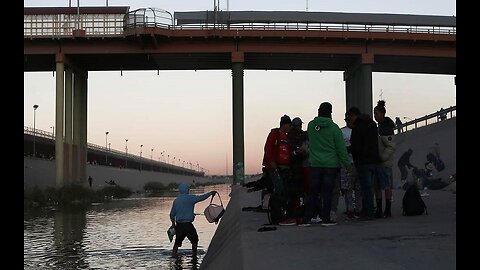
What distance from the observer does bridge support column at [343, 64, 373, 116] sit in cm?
4344

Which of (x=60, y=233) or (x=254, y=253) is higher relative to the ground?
(x=254, y=253)

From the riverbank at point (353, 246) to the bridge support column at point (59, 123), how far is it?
38.9 metres

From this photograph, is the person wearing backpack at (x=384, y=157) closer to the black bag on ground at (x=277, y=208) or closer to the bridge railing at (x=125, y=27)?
the black bag on ground at (x=277, y=208)

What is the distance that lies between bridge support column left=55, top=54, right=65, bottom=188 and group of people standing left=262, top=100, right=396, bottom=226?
38.8 m

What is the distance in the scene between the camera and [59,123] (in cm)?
4531

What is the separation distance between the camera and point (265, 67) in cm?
5041

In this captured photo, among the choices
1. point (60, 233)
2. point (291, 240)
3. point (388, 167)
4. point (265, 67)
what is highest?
point (265, 67)

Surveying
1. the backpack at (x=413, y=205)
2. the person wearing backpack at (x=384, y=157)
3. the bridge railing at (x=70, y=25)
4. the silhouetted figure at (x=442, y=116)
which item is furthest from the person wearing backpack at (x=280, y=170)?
the bridge railing at (x=70, y=25)

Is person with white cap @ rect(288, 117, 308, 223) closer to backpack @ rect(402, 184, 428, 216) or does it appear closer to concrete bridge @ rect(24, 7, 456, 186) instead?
backpack @ rect(402, 184, 428, 216)

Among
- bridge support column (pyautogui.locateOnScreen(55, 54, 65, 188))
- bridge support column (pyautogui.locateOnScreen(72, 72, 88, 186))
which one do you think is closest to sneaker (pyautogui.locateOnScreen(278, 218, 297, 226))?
bridge support column (pyautogui.locateOnScreen(55, 54, 65, 188))

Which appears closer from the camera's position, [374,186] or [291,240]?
[291,240]
